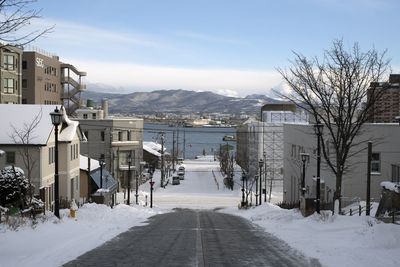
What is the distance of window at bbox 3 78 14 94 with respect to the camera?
66.1 meters

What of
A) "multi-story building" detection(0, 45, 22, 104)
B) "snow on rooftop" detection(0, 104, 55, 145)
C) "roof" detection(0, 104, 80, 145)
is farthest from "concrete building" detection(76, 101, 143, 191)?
"snow on rooftop" detection(0, 104, 55, 145)

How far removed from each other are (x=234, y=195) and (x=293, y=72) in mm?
45546

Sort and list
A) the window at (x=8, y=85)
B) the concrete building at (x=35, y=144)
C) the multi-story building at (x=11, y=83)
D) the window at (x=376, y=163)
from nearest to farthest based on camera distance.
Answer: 1. the concrete building at (x=35, y=144)
2. the window at (x=376, y=163)
3. the multi-story building at (x=11, y=83)
4. the window at (x=8, y=85)

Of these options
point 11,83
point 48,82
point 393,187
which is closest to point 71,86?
point 48,82

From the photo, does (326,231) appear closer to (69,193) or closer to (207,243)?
(207,243)

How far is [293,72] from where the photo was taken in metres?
25.2

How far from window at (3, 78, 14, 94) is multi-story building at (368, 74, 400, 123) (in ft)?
142

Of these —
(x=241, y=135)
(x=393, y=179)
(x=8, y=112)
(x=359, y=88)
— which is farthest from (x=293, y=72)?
(x=241, y=135)

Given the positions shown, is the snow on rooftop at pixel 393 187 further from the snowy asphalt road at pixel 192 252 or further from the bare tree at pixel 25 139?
the bare tree at pixel 25 139

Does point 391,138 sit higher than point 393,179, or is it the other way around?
point 391,138

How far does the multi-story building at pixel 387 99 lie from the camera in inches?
937

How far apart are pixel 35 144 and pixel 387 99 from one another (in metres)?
21.1

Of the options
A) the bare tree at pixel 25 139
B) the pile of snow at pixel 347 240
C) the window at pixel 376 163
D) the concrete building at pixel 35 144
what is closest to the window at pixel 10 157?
the concrete building at pixel 35 144

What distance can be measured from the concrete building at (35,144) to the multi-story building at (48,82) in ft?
171
